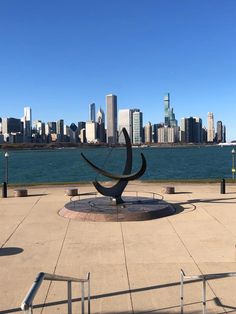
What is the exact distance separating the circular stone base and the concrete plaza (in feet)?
1.30

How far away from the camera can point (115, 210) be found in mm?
15906

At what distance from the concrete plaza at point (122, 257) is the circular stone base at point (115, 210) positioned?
0.40 metres

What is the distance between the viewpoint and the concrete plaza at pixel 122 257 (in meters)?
7.49

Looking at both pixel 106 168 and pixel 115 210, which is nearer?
pixel 115 210

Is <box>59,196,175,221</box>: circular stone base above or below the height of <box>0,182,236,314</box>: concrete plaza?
above

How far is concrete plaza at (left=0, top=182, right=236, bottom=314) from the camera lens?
749 centimetres

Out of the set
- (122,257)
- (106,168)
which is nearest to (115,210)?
(122,257)

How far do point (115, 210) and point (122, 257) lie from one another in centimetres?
568

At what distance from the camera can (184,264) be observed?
9672 millimetres

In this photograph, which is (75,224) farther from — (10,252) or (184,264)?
(184,264)

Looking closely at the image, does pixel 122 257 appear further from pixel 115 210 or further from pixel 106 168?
pixel 106 168

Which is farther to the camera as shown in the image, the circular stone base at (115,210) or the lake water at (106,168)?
the lake water at (106,168)

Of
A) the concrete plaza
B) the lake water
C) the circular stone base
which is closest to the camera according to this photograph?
the concrete plaza

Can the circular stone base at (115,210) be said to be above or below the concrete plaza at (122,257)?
above
